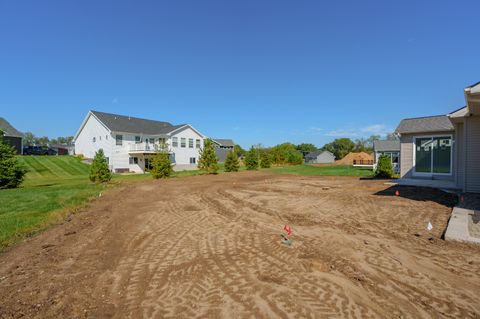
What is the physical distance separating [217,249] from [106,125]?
30.7 metres

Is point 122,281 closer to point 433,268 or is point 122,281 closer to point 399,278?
point 399,278

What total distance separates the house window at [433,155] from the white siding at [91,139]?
30162 mm

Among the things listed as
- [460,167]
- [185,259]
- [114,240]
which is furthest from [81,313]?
[460,167]

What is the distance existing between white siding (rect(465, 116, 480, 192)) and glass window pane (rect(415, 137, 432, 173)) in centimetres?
433

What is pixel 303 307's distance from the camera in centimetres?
302

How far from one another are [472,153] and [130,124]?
34.7 m

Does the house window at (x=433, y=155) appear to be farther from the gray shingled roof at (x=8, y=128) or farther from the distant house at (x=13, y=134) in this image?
the gray shingled roof at (x=8, y=128)

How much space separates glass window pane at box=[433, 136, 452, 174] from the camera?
13569mm

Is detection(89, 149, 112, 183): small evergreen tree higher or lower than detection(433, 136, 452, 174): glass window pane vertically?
lower

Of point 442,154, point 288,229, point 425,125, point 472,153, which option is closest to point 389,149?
point 425,125

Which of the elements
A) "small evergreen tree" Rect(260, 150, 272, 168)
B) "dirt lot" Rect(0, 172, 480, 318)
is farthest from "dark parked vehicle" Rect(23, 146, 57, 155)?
"dirt lot" Rect(0, 172, 480, 318)

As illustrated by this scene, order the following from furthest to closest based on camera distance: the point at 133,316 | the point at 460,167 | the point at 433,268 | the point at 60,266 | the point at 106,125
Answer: the point at 106,125 → the point at 460,167 → the point at 60,266 → the point at 433,268 → the point at 133,316

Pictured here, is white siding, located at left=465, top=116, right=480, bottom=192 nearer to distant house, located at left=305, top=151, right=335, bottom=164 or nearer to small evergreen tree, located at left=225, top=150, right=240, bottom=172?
small evergreen tree, located at left=225, top=150, right=240, bottom=172

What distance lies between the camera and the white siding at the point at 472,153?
977 centimetres
